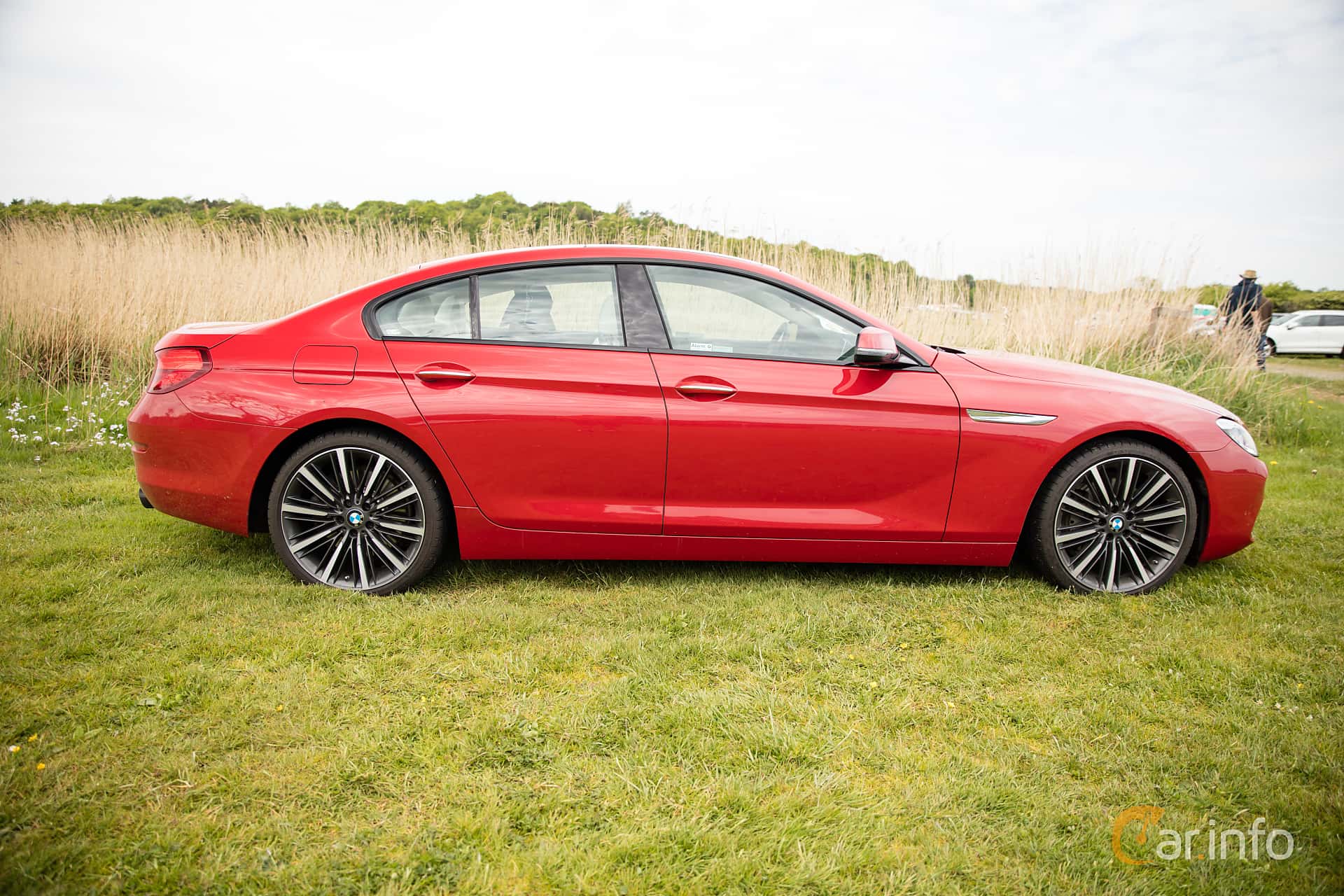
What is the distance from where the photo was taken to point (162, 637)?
3152mm

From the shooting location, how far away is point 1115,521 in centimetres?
382

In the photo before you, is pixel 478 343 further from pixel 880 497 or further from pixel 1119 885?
pixel 1119 885

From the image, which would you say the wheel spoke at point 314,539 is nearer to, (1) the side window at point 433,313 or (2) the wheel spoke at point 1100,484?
(1) the side window at point 433,313

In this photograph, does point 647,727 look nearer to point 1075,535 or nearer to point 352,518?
point 352,518

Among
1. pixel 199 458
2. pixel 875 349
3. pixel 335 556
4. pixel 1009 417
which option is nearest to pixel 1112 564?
pixel 1009 417

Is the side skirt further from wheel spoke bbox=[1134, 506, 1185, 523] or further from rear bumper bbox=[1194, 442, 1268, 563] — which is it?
rear bumper bbox=[1194, 442, 1268, 563]

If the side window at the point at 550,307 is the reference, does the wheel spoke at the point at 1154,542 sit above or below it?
below

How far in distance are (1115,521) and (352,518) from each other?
346 cm

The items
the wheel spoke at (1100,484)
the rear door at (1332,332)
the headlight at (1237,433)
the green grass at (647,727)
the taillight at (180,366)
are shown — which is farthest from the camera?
the rear door at (1332,332)

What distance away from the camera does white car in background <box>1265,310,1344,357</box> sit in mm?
21141

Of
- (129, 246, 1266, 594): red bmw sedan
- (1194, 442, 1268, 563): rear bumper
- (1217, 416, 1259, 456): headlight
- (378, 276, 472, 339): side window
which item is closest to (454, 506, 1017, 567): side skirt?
(129, 246, 1266, 594): red bmw sedan

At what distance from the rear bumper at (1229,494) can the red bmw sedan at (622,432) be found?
0.03m

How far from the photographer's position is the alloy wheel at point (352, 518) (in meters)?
3.59

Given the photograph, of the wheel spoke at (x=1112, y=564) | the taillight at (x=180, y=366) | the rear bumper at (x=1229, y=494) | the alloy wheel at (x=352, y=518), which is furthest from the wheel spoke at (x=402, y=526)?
the rear bumper at (x=1229, y=494)
